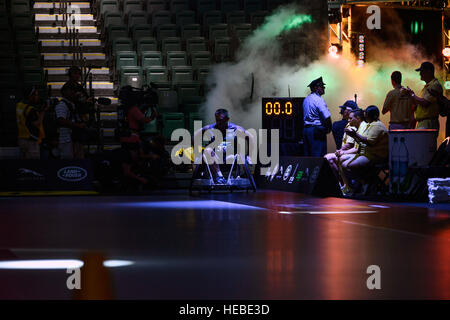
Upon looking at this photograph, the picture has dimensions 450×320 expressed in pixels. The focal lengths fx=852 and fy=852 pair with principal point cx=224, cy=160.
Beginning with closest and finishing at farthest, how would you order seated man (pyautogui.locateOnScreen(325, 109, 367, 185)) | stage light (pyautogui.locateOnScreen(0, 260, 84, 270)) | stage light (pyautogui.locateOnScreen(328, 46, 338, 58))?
stage light (pyautogui.locateOnScreen(0, 260, 84, 270)) → seated man (pyautogui.locateOnScreen(325, 109, 367, 185)) → stage light (pyautogui.locateOnScreen(328, 46, 338, 58))

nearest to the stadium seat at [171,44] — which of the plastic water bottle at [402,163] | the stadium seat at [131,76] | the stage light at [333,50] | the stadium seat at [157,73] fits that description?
the stadium seat at [157,73]

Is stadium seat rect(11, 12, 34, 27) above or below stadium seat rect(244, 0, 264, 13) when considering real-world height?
below

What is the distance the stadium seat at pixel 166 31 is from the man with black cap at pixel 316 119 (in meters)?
8.07

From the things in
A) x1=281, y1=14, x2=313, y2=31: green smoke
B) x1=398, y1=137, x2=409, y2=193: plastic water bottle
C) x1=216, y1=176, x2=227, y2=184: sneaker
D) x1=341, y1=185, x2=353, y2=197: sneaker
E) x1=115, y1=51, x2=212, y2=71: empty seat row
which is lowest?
x1=341, y1=185, x2=353, y2=197: sneaker

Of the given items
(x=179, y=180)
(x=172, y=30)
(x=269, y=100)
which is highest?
(x=172, y=30)

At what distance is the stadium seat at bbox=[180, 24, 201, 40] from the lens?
2194cm

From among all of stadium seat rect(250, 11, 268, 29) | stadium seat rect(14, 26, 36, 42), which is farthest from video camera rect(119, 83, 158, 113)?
stadium seat rect(14, 26, 36, 42)

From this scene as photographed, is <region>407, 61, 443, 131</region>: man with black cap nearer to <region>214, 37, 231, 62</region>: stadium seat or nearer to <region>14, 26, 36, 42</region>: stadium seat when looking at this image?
<region>214, 37, 231, 62</region>: stadium seat

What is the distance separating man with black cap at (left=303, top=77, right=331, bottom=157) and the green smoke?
21.3 ft

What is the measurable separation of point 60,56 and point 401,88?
433 inches

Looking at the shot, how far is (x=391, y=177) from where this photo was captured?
12375 mm
